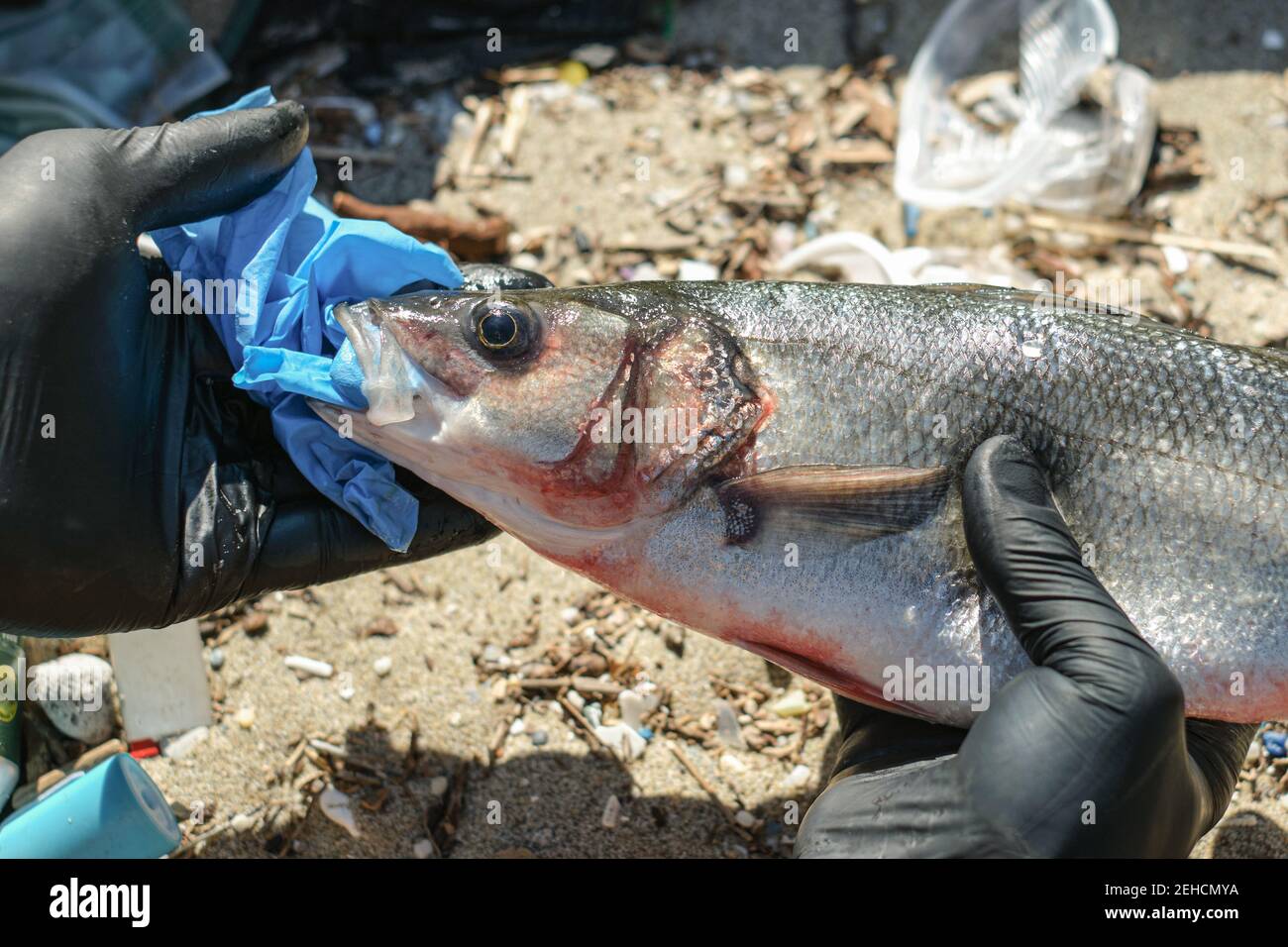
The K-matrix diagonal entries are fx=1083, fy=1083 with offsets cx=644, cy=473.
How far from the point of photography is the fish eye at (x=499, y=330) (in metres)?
3.31

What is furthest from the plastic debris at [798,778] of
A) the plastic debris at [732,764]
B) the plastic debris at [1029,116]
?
the plastic debris at [1029,116]

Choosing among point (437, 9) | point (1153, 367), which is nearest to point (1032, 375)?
point (1153, 367)

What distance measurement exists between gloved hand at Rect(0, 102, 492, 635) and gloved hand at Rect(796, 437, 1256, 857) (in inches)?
69.0

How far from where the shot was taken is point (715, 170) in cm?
647

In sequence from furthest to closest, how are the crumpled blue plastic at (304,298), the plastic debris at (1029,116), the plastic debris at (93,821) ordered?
the plastic debris at (1029,116), the plastic debris at (93,821), the crumpled blue plastic at (304,298)

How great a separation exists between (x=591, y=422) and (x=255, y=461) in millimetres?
1281

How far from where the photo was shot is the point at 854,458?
10.7ft

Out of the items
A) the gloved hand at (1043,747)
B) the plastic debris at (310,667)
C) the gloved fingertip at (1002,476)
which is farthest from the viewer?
the plastic debris at (310,667)

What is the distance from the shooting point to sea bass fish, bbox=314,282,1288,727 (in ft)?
10.4

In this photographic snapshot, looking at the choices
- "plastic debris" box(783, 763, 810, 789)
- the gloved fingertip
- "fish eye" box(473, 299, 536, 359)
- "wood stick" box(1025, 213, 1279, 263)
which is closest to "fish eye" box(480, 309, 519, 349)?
"fish eye" box(473, 299, 536, 359)

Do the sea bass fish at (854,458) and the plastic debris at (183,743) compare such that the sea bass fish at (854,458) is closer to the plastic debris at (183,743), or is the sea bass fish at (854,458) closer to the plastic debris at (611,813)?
the plastic debris at (611,813)

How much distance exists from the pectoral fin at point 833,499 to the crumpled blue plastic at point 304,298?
1.17 m

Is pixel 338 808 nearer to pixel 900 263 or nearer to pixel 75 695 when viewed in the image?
pixel 75 695
